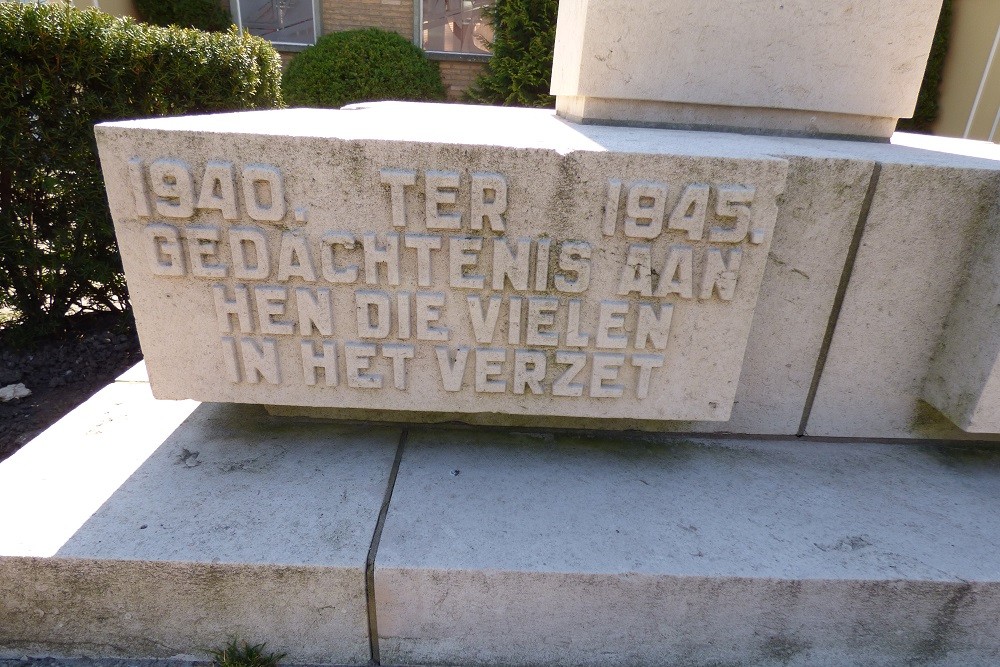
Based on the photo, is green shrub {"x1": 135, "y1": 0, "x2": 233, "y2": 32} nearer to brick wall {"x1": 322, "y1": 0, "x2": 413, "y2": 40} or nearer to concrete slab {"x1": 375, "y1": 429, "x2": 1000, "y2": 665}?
brick wall {"x1": 322, "y1": 0, "x2": 413, "y2": 40}

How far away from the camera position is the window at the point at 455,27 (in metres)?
9.51

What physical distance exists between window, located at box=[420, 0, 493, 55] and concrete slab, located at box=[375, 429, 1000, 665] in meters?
9.18

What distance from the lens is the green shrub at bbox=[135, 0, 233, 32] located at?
8133 mm

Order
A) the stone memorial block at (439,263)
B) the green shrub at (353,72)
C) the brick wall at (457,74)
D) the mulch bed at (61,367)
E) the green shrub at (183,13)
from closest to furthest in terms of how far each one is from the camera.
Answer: the stone memorial block at (439,263) < the mulch bed at (61,367) < the green shrub at (353,72) < the green shrub at (183,13) < the brick wall at (457,74)

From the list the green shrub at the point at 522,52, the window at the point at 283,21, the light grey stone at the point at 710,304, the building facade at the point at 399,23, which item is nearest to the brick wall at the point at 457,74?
the building facade at the point at 399,23

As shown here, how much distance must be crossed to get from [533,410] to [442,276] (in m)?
0.61

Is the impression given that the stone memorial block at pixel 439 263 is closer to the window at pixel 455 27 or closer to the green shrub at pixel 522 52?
the green shrub at pixel 522 52

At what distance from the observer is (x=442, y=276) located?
1.91 metres

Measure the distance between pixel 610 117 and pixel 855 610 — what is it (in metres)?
2.14

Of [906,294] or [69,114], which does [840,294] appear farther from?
[69,114]

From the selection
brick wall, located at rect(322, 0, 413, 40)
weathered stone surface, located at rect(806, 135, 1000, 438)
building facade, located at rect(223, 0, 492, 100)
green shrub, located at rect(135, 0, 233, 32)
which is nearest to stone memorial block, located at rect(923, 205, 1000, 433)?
weathered stone surface, located at rect(806, 135, 1000, 438)

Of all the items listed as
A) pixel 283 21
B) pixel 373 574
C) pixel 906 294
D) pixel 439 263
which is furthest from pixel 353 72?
pixel 373 574

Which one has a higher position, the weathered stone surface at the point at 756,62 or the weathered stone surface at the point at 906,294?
the weathered stone surface at the point at 756,62

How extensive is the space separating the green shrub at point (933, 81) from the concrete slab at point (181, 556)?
8.50 m
